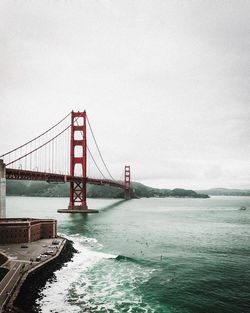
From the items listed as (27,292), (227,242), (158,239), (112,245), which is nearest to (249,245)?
(227,242)

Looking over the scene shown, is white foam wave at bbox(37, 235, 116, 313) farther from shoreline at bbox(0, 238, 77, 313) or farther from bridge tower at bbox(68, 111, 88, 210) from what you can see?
bridge tower at bbox(68, 111, 88, 210)

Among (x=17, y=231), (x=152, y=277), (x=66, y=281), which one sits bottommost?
(x=152, y=277)

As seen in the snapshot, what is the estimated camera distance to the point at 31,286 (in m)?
23.9

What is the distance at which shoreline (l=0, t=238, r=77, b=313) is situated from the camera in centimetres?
2015

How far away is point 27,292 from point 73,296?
340 cm

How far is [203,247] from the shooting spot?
146 feet

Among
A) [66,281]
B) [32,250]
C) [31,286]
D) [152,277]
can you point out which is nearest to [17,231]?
[32,250]

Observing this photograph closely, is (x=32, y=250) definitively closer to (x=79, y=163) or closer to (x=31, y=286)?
(x=31, y=286)

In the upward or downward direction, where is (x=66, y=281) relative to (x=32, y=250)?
downward

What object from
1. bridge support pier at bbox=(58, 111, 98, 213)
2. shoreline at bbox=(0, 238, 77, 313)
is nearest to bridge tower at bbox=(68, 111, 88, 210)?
bridge support pier at bbox=(58, 111, 98, 213)

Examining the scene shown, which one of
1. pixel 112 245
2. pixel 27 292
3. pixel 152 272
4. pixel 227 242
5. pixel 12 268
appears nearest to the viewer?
pixel 27 292

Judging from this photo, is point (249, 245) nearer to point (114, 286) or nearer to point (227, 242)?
point (227, 242)

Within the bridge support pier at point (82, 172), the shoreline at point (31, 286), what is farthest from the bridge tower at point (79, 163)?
the shoreline at point (31, 286)

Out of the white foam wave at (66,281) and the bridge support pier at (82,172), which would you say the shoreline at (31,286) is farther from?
the bridge support pier at (82,172)
